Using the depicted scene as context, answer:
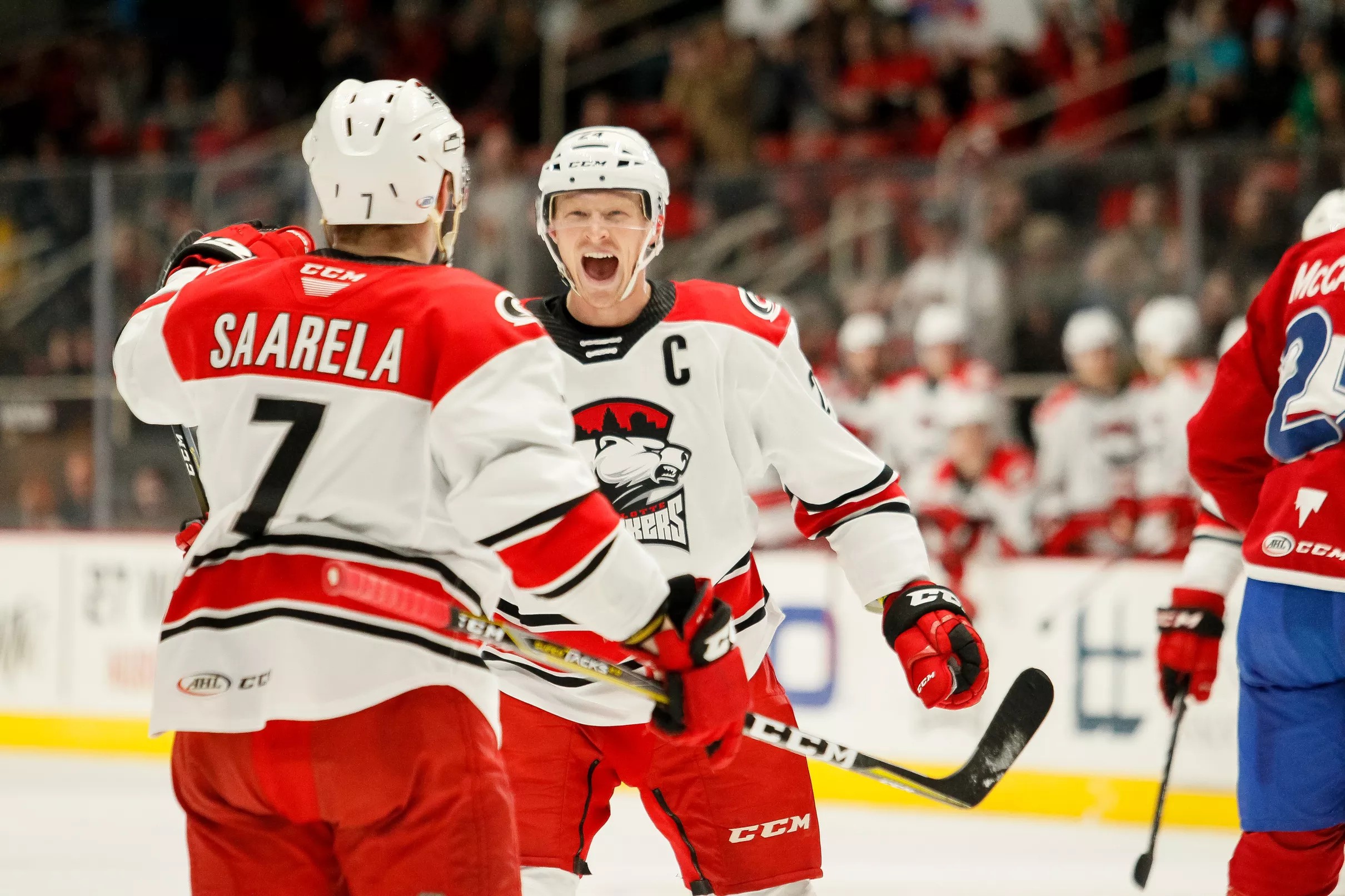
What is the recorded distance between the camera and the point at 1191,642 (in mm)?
2943

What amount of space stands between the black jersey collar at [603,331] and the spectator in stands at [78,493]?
494 centimetres

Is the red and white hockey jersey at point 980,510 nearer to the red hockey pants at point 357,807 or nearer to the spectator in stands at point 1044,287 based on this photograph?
the spectator in stands at point 1044,287

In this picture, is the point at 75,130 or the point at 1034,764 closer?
the point at 1034,764

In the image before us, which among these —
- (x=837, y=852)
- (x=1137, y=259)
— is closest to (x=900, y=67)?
(x=1137, y=259)

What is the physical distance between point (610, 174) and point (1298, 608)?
4.06 feet

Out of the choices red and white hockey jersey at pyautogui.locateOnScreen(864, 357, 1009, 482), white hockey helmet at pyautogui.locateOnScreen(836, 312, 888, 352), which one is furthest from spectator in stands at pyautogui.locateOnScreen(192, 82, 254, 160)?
red and white hockey jersey at pyautogui.locateOnScreen(864, 357, 1009, 482)

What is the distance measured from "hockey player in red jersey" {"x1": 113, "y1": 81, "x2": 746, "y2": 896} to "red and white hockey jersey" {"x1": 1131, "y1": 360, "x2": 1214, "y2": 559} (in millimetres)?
4648

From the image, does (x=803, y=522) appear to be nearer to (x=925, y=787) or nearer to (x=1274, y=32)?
(x=925, y=787)

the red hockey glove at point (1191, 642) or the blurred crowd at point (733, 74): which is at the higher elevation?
the blurred crowd at point (733, 74)

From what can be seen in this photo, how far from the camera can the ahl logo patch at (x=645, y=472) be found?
2.65 metres

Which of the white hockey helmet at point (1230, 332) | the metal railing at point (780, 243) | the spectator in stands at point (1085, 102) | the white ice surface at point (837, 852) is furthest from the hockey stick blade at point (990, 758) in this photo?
the spectator in stands at point (1085, 102)

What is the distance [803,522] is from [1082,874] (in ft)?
8.24

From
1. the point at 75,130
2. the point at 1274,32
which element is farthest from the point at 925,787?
the point at 75,130

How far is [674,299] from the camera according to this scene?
108 inches
